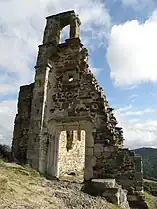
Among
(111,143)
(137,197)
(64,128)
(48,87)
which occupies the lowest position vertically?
(137,197)

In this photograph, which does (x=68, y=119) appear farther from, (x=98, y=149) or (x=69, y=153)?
(x=69, y=153)

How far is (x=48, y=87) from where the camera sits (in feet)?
34.6

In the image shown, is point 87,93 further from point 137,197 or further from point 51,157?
point 137,197

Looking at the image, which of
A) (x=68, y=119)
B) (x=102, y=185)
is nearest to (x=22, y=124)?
(x=68, y=119)

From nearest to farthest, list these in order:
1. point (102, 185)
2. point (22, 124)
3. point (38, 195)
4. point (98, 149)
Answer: point (38, 195) < point (102, 185) < point (98, 149) < point (22, 124)

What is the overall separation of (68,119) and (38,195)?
460 centimetres

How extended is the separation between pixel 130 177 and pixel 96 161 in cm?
127

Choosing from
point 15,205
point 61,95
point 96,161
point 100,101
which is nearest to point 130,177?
point 96,161

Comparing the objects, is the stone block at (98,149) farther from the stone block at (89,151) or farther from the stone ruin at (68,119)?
the stone block at (89,151)

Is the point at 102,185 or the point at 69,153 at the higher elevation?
the point at 69,153

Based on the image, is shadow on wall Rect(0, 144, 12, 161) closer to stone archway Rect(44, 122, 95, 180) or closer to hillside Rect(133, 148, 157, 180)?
stone archway Rect(44, 122, 95, 180)

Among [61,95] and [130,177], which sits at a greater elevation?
[61,95]

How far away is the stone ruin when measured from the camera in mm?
8711

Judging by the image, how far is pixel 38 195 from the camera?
218 inches
